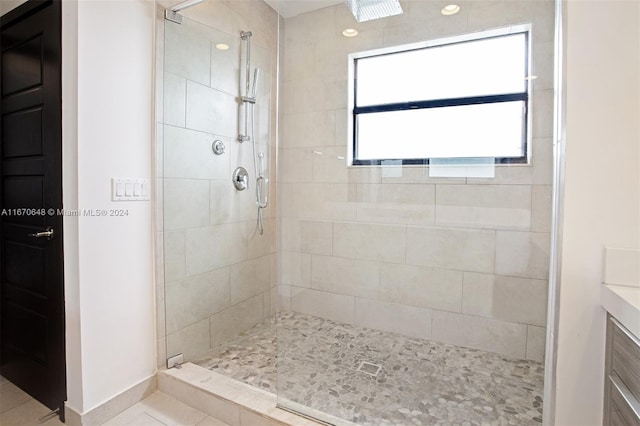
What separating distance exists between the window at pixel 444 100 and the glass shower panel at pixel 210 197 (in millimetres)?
754

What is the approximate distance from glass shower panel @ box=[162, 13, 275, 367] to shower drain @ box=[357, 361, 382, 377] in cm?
85

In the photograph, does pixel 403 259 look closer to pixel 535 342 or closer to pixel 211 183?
pixel 535 342

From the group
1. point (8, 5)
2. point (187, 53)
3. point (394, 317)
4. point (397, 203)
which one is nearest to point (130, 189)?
point (187, 53)

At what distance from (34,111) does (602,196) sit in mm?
2512

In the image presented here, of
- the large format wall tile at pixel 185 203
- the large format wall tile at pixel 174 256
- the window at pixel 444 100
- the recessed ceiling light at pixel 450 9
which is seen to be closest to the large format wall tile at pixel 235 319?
the large format wall tile at pixel 174 256

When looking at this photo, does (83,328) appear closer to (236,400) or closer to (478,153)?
(236,400)

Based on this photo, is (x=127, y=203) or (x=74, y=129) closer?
(x=74, y=129)

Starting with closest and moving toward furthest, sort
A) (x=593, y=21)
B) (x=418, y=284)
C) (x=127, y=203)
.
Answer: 1. (x=593, y=21)
2. (x=127, y=203)
3. (x=418, y=284)

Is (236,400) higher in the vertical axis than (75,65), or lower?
lower

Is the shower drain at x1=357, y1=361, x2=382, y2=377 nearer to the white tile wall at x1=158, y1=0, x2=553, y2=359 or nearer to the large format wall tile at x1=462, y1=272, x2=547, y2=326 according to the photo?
the white tile wall at x1=158, y1=0, x2=553, y2=359

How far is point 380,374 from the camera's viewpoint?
1.85 meters

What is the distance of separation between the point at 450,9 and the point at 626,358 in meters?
1.97

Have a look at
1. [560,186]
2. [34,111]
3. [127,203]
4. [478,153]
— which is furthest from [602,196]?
[34,111]

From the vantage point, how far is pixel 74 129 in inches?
57.7
